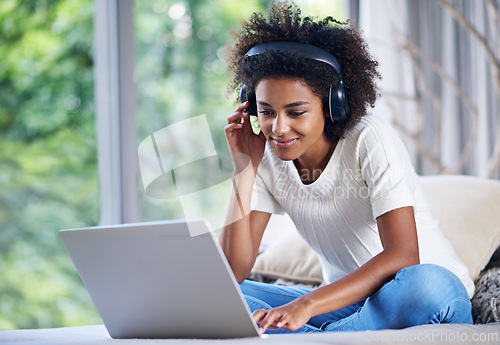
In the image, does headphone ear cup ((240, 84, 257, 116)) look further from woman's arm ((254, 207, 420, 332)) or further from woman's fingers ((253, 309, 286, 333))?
woman's fingers ((253, 309, 286, 333))

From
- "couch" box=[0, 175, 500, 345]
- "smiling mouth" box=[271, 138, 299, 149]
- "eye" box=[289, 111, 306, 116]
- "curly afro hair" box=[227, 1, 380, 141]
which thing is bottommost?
"couch" box=[0, 175, 500, 345]

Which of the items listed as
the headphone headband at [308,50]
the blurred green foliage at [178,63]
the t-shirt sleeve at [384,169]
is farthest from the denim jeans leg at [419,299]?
the blurred green foliage at [178,63]

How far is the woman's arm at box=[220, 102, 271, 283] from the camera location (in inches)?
52.9

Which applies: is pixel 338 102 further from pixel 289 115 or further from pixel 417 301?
pixel 417 301

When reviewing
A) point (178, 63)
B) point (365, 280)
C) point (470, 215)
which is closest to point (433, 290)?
point (365, 280)

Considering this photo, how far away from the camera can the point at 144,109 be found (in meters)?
2.52

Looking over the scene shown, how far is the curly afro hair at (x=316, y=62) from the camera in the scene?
119 centimetres

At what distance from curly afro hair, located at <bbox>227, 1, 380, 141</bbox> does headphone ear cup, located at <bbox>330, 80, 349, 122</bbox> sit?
16mm

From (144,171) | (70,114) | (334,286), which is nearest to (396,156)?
(334,286)

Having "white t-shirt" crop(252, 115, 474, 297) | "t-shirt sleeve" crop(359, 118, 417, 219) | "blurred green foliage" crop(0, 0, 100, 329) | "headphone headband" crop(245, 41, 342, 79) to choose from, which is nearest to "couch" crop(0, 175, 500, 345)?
"white t-shirt" crop(252, 115, 474, 297)

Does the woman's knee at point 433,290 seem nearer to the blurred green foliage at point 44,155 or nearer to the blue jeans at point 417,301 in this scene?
the blue jeans at point 417,301

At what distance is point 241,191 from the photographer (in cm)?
134

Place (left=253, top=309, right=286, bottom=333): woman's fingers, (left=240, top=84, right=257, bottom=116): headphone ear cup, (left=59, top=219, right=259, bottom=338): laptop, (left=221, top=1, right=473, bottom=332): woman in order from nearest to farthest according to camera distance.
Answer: (left=59, top=219, right=259, bottom=338): laptop → (left=253, top=309, right=286, bottom=333): woman's fingers → (left=221, top=1, right=473, bottom=332): woman → (left=240, top=84, right=257, bottom=116): headphone ear cup

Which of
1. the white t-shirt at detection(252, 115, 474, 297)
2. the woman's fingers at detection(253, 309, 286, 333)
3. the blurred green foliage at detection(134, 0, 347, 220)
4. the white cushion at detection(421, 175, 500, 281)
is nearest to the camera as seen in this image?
the woman's fingers at detection(253, 309, 286, 333)
